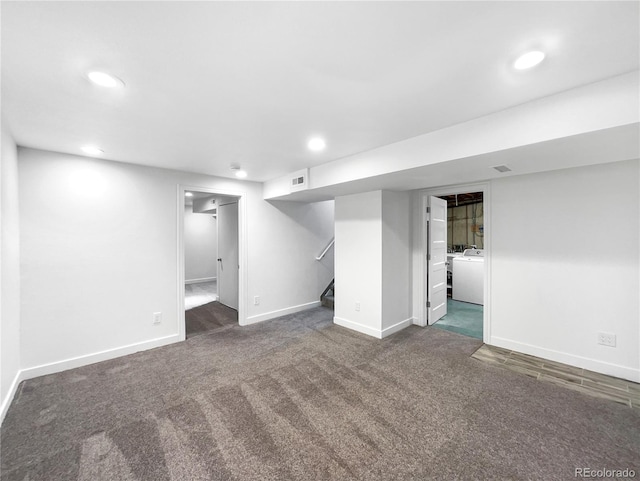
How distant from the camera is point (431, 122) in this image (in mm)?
2090

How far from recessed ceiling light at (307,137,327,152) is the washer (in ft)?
13.7

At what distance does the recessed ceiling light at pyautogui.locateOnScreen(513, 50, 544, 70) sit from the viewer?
1315 mm

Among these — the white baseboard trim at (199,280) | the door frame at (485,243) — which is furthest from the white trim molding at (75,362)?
the white baseboard trim at (199,280)

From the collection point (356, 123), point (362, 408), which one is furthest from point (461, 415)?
point (356, 123)

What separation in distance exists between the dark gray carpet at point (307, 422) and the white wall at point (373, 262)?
79 cm

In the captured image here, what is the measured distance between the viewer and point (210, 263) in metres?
7.98

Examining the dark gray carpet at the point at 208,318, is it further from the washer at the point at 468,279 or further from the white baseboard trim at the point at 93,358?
the washer at the point at 468,279

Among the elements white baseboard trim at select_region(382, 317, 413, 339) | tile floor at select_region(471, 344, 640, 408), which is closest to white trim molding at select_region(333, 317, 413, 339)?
white baseboard trim at select_region(382, 317, 413, 339)

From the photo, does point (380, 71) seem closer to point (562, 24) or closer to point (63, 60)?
point (562, 24)

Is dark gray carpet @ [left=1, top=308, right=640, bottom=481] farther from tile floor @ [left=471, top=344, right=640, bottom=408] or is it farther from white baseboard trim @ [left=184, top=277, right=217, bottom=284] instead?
white baseboard trim @ [left=184, top=277, right=217, bottom=284]

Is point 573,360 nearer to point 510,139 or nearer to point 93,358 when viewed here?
point 510,139

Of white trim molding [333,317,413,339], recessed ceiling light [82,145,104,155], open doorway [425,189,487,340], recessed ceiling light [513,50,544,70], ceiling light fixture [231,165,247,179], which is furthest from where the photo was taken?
open doorway [425,189,487,340]

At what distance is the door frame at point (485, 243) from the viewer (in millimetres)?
3291

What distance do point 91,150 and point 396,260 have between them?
3861 millimetres
